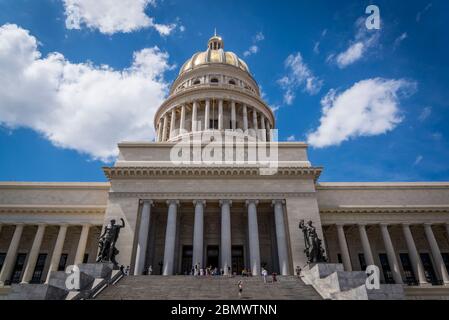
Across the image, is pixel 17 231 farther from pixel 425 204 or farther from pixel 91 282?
pixel 425 204

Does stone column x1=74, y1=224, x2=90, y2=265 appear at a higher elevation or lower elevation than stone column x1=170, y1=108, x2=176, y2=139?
lower

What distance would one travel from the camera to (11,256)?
2722 centimetres

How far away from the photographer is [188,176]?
1094 inches

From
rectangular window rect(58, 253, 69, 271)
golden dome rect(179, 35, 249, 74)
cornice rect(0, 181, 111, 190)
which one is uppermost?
golden dome rect(179, 35, 249, 74)

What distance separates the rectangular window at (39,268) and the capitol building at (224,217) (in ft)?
0.32

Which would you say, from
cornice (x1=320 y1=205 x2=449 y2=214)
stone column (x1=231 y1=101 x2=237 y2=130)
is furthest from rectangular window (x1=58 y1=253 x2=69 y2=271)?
cornice (x1=320 y1=205 x2=449 y2=214)

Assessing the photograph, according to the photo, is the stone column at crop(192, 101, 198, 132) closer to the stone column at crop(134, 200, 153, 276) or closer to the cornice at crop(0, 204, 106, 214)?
the stone column at crop(134, 200, 153, 276)

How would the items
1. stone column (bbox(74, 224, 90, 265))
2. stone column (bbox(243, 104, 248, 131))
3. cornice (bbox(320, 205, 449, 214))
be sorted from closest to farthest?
stone column (bbox(74, 224, 90, 265)), cornice (bbox(320, 205, 449, 214)), stone column (bbox(243, 104, 248, 131))

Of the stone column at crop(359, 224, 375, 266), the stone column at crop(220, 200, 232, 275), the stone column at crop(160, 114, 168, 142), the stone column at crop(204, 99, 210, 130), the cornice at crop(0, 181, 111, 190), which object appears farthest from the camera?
the stone column at crop(160, 114, 168, 142)

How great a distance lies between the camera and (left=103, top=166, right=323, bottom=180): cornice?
27469 millimetres

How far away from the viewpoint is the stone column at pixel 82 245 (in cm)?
2670

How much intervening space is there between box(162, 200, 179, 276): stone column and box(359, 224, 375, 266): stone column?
17.8m
